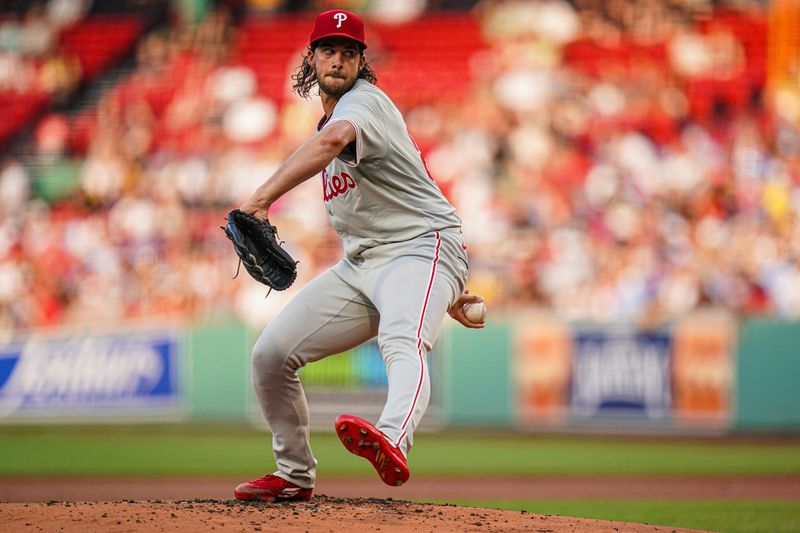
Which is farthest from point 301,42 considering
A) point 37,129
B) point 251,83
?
point 37,129

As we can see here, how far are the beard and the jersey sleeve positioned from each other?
103 mm

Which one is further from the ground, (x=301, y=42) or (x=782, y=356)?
(x=301, y=42)

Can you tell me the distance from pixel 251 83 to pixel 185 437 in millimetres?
5614

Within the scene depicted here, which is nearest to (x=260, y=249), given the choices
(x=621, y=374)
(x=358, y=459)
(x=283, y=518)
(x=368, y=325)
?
(x=368, y=325)

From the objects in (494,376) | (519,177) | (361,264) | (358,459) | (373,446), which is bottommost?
(358,459)

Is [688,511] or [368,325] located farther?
[688,511]

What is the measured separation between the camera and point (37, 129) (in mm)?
14969

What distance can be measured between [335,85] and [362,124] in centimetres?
31

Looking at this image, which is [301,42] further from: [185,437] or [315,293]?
[315,293]

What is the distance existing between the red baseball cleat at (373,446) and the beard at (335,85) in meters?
1.22

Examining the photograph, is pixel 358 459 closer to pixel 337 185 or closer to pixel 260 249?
pixel 337 185

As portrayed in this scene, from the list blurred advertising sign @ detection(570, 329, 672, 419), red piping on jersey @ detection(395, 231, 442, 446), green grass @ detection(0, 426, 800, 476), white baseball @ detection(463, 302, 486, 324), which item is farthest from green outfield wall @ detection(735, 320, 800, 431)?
red piping on jersey @ detection(395, 231, 442, 446)

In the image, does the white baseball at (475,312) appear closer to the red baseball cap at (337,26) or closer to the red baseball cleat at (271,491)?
the red baseball cleat at (271,491)

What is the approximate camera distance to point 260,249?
3791 mm
